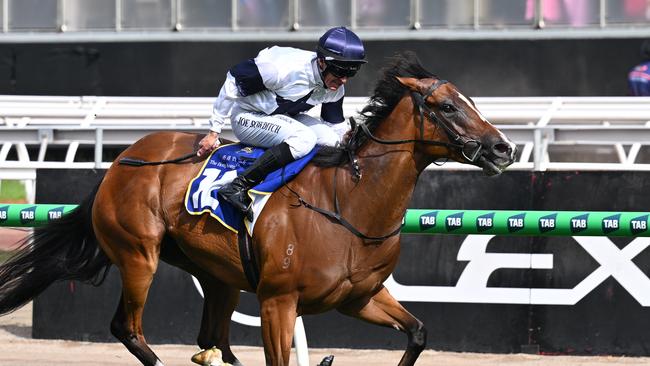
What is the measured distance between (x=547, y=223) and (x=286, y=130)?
5.96 ft

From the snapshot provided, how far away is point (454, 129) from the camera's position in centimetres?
586

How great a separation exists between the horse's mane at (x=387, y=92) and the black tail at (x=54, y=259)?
167 cm

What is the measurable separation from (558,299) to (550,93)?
5.58 m

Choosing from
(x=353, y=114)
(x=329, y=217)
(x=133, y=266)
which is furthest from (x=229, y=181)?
(x=353, y=114)

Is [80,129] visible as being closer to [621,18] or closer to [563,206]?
[563,206]

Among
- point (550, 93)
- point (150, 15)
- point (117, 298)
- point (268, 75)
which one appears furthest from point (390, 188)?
point (150, 15)

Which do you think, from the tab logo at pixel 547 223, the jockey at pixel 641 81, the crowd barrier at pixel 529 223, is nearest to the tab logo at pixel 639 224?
the crowd barrier at pixel 529 223

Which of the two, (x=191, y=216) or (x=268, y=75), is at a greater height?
(x=268, y=75)

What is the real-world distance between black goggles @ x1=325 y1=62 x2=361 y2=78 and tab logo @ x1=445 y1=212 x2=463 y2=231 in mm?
1509

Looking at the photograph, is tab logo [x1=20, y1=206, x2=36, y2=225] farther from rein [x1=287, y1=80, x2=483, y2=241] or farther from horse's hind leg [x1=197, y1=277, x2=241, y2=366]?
Answer: rein [x1=287, y1=80, x2=483, y2=241]

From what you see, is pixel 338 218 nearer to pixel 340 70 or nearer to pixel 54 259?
pixel 340 70

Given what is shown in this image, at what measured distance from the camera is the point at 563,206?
8.05m

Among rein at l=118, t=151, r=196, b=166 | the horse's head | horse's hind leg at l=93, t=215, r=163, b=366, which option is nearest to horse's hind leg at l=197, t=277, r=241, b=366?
horse's hind leg at l=93, t=215, r=163, b=366

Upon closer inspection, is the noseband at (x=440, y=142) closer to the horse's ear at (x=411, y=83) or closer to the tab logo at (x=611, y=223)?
the horse's ear at (x=411, y=83)
